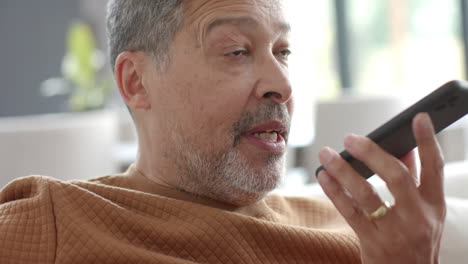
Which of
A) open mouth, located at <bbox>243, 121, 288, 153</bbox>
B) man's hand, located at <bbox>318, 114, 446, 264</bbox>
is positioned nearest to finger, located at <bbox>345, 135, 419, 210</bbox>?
man's hand, located at <bbox>318, 114, 446, 264</bbox>

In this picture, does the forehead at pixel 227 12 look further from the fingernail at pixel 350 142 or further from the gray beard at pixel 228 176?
the fingernail at pixel 350 142

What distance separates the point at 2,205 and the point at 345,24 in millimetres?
6463

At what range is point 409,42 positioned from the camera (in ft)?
20.2

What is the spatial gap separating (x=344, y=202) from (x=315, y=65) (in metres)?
6.62

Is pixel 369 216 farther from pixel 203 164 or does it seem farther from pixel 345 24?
pixel 345 24

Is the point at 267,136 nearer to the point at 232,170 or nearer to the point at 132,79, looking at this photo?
the point at 232,170

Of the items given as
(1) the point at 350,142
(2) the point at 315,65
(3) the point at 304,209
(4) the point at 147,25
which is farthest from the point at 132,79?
(2) the point at 315,65

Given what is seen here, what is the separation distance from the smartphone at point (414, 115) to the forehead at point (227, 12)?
1.31ft

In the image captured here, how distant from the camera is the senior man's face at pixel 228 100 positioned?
1.13 m

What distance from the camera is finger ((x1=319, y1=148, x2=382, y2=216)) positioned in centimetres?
83

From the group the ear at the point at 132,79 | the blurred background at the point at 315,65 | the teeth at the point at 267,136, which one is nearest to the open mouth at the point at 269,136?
the teeth at the point at 267,136

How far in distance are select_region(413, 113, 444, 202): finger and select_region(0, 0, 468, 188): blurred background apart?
199cm

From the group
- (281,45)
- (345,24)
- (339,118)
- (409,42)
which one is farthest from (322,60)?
(281,45)

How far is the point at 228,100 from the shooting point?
44.7 inches
